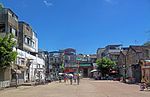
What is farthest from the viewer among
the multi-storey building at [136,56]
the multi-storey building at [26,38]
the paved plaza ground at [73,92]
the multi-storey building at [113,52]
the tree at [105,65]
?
the multi-storey building at [113,52]

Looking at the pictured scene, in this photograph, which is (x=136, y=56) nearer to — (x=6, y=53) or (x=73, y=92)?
(x=6, y=53)

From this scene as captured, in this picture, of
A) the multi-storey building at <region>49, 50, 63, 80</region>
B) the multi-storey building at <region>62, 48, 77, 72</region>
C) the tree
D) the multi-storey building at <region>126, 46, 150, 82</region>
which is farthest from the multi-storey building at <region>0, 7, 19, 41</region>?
the multi-storey building at <region>62, 48, 77, 72</region>

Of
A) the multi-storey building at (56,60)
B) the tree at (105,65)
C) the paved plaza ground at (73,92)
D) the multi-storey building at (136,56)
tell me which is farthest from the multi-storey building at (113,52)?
the paved plaza ground at (73,92)

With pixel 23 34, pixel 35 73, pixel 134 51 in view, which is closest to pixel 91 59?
pixel 134 51

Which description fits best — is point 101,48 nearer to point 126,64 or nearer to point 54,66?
point 54,66

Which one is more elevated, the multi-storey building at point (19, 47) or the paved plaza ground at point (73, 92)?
the multi-storey building at point (19, 47)

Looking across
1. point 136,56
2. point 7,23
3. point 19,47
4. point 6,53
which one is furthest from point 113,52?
point 6,53

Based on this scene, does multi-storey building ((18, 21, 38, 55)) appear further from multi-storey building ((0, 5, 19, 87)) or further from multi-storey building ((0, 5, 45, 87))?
multi-storey building ((0, 5, 19, 87))

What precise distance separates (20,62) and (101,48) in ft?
353

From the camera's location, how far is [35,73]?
7712cm

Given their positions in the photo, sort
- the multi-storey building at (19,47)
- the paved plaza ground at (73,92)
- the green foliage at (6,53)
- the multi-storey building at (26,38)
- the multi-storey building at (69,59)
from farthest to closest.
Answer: the multi-storey building at (69,59)
the multi-storey building at (26,38)
the multi-storey building at (19,47)
the green foliage at (6,53)
the paved plaza ground at (73,92)

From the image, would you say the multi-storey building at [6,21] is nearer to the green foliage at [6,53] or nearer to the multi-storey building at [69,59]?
the green foliage at [6,53]

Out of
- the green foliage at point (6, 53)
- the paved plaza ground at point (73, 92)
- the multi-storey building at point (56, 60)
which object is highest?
the multi-storey building at point (56, 60)

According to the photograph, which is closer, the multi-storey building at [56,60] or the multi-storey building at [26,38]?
the multi-storey building at [26,38]
